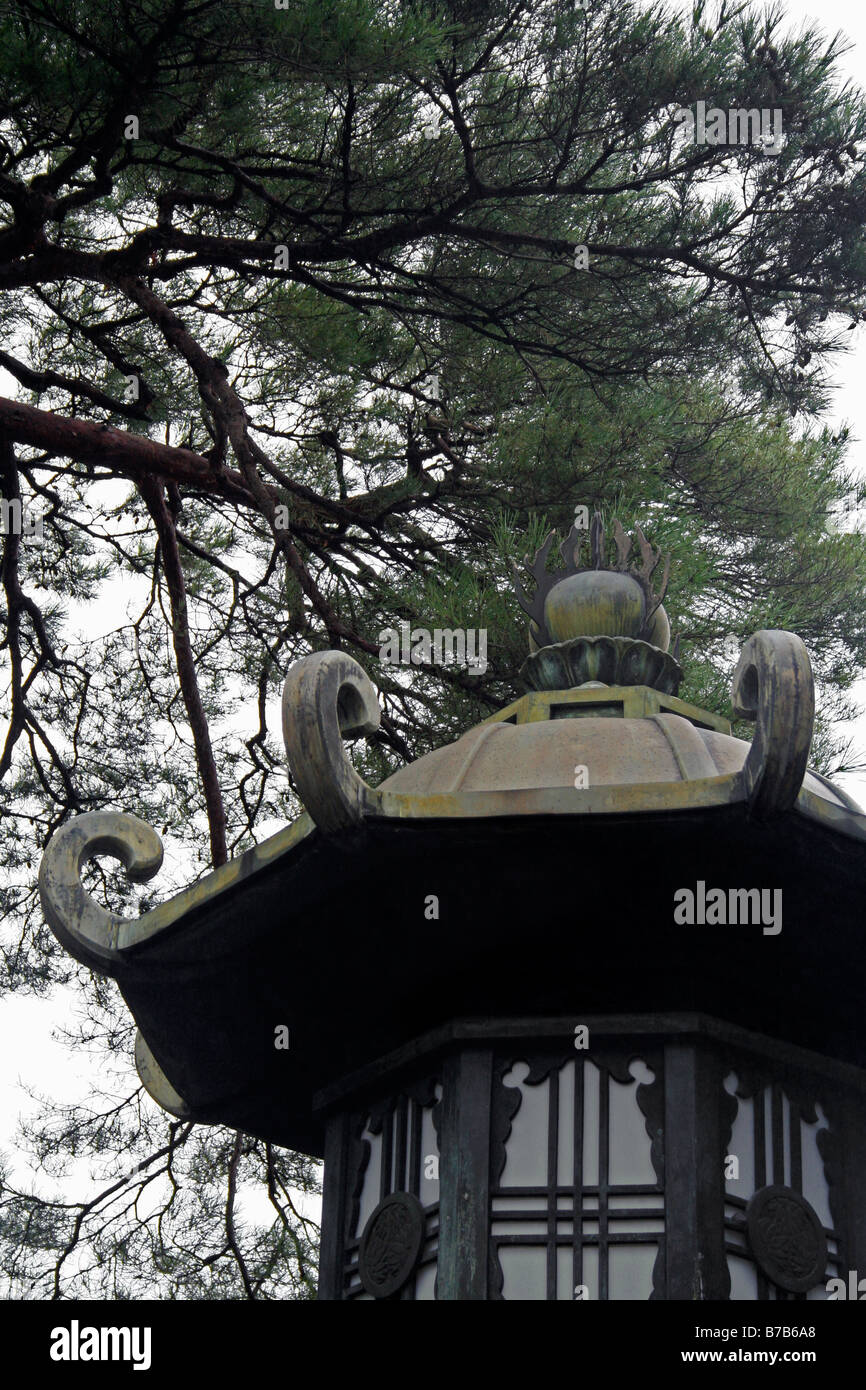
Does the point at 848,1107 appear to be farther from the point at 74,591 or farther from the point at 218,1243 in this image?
the point at 74,591

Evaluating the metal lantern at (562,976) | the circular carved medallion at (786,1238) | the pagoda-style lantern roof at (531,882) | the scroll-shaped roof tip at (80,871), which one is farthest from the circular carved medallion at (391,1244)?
the scroll-shaped roof tip at (80,871)

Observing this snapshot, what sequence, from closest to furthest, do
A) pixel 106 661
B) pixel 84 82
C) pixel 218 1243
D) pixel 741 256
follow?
pixel 84 82
pixel 741 256
pixel 218 1243
pixel 106 661

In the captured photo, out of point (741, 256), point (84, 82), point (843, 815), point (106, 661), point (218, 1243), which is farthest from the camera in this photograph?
point (106, 661)

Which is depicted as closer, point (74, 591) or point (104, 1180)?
point (104, 1180)

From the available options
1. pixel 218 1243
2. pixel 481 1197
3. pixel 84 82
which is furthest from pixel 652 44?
pixel 218 1243

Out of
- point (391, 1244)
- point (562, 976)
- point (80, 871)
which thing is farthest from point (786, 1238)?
point (80, 871)

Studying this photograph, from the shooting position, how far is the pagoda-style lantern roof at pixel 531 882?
281 cm

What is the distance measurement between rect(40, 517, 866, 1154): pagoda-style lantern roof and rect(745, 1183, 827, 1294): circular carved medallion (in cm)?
31

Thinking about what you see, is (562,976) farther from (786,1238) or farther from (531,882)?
(786,1238)

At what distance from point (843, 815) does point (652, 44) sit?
3416 mm

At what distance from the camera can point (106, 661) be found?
827 cm

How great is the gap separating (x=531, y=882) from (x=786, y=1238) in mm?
756
